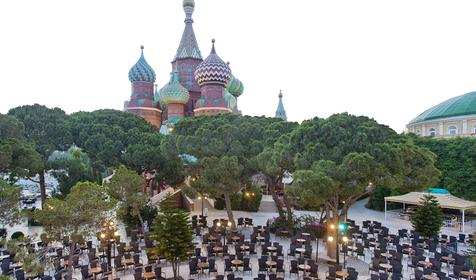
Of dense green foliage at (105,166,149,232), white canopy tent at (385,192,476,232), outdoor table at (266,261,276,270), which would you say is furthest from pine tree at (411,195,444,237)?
dense green foliage at (105,166,149,232)

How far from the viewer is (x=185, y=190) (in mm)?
19938

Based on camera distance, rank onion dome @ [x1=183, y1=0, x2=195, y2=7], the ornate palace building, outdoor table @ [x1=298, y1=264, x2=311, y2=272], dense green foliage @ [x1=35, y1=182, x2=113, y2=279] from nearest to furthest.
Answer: dense green foliage @ [x1=35, y1=182, x2=113, y2=279] < outdoor table @ [x1=298, y1=264, x2=311, y2=272] < the ornate palace building < onion dome @ [x1=183, y1=0, x2=195, y2=7]

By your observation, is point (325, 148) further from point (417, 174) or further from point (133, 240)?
point (133, 240)

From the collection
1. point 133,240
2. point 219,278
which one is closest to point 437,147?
point 219,278

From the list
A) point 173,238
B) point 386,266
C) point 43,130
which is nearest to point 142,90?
point 43,130

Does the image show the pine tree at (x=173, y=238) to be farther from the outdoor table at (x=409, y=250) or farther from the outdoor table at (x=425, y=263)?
the outdoor table at (x=409, y=250)

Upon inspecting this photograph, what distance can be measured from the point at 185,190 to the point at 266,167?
234 inches

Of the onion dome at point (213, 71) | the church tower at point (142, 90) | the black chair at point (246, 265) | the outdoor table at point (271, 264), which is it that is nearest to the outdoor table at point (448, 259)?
the outdoor table at point (271, 264)

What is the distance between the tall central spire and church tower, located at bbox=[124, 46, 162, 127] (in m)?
5.50

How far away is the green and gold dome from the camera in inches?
1656

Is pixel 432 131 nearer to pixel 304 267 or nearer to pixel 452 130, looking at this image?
pixel 452 130

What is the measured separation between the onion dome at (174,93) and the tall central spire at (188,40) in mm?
5415

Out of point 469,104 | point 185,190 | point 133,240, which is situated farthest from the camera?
point 469,104

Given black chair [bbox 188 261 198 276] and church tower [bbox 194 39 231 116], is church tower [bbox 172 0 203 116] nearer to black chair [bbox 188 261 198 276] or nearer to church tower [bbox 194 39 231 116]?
church tower [bbox 194 39 231 116]
